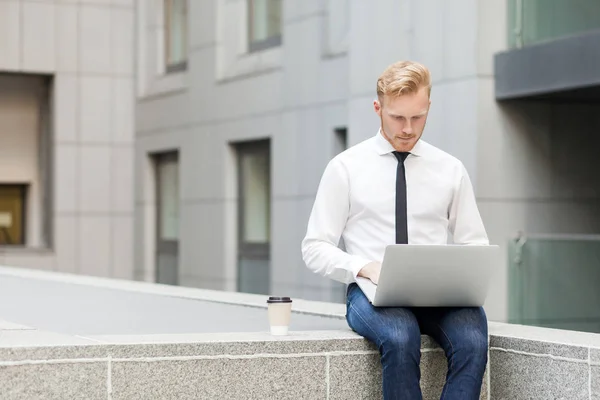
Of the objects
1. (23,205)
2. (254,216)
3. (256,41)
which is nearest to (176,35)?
(256,41)

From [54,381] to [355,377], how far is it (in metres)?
1.46

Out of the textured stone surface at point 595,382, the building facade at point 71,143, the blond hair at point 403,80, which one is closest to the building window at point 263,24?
the building facade at point 71,143

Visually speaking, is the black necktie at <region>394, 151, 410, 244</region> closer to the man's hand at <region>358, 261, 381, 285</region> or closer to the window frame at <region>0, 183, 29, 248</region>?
the man's hand at <region>358, 261, 381, 285</region>

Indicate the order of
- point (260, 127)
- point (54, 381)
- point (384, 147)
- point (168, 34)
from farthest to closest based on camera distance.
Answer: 1. point (168, 34)
2. point (260, 127)
3. point (384, 147)
4. point (54, 381)

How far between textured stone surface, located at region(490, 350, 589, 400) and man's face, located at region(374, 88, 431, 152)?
45.8 inches

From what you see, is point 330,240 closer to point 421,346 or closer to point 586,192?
point 421,346

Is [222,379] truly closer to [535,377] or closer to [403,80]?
[535,377]

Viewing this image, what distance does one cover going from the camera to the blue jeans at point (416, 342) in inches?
207

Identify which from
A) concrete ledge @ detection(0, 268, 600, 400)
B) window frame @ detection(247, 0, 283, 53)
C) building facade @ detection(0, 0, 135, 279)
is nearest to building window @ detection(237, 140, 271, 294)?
window frame @ detection(247, 0, 283, 53)

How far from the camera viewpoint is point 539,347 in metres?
5.50

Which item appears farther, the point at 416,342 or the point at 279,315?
the point at 279,315

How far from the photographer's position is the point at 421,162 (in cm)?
565

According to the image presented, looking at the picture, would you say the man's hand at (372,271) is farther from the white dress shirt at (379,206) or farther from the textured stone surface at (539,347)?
the textured stone surface at (539,347)

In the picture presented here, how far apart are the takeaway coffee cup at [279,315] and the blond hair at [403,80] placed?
109 cm
